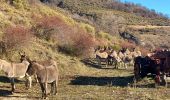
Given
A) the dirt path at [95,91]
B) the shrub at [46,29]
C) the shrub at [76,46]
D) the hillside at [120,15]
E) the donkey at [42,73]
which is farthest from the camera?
the hillside at [120,15]

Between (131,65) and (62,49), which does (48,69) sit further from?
(131,65)

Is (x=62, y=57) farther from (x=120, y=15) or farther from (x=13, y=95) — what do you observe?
(x=120, y=15)

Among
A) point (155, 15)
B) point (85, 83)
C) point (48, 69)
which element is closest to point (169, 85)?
point (85, 83)

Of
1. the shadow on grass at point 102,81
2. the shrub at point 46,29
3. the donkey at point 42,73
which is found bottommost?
the shadow on grass at point 102,81

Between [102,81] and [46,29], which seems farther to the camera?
[46,29]

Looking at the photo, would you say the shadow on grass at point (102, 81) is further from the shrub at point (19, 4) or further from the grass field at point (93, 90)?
the shrub at point (19, 4)

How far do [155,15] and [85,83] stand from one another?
128 metres

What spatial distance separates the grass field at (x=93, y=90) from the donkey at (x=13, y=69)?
69 centimetres

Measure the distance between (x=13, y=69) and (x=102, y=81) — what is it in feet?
22.3

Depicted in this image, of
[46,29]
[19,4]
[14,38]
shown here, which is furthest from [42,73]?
[19,4]

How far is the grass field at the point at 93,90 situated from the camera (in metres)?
21.5

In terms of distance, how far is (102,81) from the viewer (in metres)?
28.2

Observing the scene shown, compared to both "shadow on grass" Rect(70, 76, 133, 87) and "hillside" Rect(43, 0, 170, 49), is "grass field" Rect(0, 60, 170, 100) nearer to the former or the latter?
"shadow on grass" Rect(70, 76, 133, 87)

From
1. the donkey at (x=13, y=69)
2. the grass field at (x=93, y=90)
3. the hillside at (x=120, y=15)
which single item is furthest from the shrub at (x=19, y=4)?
the hillside at (x=120, y=15)
